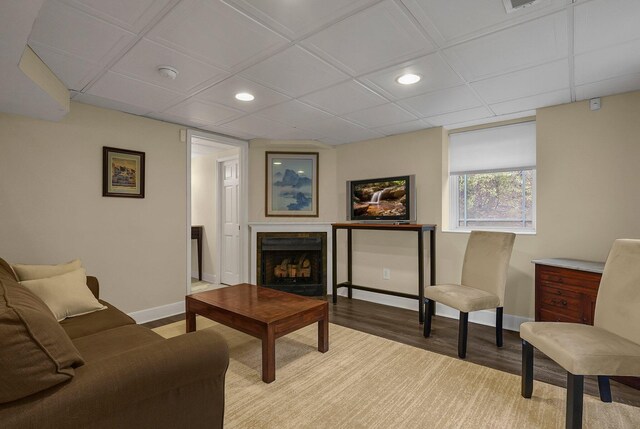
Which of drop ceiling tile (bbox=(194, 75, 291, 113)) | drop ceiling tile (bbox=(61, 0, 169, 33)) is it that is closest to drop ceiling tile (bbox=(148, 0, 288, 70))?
drop ceiling tile (bbox=(61, 0, 169, 33))

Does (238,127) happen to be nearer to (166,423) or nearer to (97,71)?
(97,71)

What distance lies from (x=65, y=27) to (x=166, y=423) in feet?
7.03

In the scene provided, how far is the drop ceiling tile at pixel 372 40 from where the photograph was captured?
5.55 feet

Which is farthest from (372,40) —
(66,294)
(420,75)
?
(66,294)

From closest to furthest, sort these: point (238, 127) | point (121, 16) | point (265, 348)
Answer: point (121, 16) < point (265, 348) < point (238, 127)

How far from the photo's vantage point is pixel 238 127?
153 inches

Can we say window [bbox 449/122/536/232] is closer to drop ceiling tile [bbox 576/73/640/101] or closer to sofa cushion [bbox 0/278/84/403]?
drop ceiling tile [bbox 576/73/640/101]

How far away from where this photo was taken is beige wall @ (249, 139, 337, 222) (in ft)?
15.2

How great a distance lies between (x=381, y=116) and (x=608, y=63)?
5.97 ft

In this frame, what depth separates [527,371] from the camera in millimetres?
1998

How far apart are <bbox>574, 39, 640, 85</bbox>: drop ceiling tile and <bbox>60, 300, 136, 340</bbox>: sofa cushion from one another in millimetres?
3635

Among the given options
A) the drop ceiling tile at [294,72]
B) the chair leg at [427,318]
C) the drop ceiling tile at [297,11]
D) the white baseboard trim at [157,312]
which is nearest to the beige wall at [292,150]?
the white baseboard trim at [157,312]

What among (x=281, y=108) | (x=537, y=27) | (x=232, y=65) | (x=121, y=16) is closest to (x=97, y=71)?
(x=121, y=16)

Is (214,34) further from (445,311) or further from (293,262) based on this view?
(445,311)
